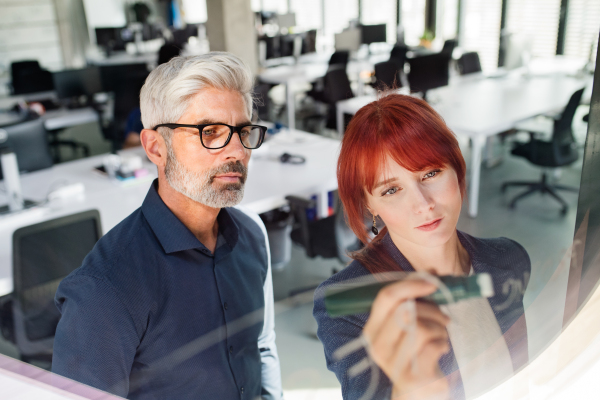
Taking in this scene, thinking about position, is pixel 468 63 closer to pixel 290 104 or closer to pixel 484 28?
pixel 484 28

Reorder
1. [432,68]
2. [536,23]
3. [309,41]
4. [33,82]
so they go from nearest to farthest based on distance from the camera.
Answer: [432,68] < [33,82] < [536,23] < [309,41]

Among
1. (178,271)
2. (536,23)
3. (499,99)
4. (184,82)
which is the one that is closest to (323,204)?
(178,271)

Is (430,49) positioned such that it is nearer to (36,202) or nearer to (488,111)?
(488,111)

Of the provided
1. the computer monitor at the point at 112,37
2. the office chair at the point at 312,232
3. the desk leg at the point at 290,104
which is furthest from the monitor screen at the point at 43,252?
the computer monitor at the point at 112,37

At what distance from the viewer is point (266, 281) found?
860 mm

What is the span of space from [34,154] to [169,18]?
8.44 metres

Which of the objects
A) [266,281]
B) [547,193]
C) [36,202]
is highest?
[266,281]

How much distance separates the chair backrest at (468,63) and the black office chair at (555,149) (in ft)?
4.77

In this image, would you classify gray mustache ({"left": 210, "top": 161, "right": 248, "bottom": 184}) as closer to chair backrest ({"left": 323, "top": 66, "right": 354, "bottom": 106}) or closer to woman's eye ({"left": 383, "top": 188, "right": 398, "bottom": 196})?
woman's eye ({"left": 383, "top": 188, "right": 398, "bottom": 196})

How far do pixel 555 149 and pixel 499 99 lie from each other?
740mm

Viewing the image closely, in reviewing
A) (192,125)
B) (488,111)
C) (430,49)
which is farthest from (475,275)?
(430,49)

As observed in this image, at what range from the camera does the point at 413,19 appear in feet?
20.6

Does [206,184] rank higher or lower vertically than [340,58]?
higher

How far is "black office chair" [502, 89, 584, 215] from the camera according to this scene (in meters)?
2.80
